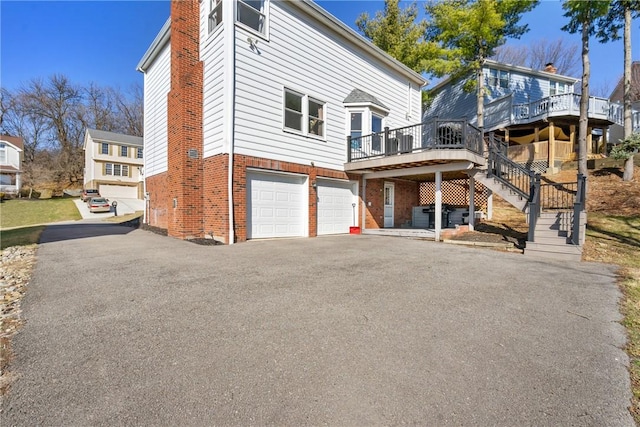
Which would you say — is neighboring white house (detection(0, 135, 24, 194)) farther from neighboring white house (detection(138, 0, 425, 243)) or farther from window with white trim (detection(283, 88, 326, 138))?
window with white trim (detection(283, 88, 326, 138))

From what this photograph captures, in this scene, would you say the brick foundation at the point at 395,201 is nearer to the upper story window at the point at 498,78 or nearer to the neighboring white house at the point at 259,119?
the neighboring white house at the point at 259,119

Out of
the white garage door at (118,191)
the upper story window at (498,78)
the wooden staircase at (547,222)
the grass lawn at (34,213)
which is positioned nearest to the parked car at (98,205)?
the grass lawn at (34,213)

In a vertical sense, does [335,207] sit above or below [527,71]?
below

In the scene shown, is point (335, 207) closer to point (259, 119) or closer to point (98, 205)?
point (259, 119)

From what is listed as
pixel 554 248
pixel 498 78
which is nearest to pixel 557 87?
pixel 498 78

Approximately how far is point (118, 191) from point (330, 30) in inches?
1460

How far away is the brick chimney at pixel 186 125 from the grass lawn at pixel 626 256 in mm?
9611

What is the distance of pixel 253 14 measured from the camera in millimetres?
9062

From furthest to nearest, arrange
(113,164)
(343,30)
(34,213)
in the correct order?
(113,164) < (34,213) < (343,30)

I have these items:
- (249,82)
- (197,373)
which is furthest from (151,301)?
(249,82)

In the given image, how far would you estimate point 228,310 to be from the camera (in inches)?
131

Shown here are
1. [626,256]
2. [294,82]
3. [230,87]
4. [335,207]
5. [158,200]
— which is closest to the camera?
[626,256]

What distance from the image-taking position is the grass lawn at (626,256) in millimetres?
2518

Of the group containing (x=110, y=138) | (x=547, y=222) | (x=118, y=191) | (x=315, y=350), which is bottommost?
(x=315, y=350)
